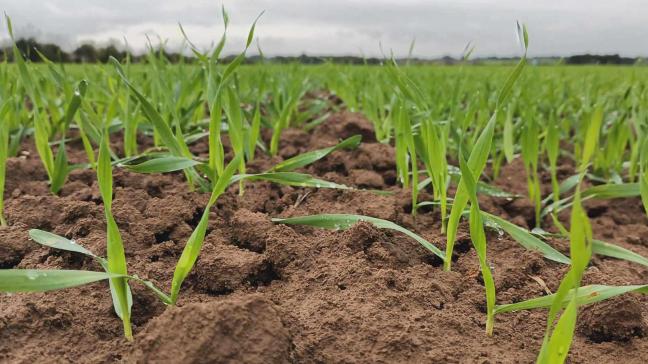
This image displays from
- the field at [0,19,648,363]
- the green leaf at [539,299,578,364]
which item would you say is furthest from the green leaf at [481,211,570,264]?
the green leaf at [539,299,578,364]

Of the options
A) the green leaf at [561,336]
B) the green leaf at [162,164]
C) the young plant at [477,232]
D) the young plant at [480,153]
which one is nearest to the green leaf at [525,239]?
the young plant at [480,153]

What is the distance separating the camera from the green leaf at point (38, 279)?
71cm

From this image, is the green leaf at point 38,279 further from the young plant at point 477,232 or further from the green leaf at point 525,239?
the green leaf at point 525,239

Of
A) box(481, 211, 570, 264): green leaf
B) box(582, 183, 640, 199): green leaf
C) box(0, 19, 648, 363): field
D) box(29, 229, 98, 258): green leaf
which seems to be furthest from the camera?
box(582, 183, 640, 199): green leaf

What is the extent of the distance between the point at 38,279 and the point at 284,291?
378mm

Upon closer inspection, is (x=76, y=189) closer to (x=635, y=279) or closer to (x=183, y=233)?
(x=183, y=233)

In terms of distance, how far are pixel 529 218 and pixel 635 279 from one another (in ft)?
1.40

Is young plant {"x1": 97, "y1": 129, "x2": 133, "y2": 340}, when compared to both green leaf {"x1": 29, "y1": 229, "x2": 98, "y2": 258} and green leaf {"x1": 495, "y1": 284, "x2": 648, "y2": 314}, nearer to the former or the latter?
green leaf {"x1": 29, "y1": 229, "x2": 98, "y2": 258}

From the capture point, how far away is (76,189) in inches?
58.5

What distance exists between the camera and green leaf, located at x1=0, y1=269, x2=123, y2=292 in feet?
2.33

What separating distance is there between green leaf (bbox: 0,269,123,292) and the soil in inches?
4.3

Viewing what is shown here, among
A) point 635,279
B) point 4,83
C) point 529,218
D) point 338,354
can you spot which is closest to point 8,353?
point 338,354

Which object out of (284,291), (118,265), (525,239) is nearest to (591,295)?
(525,239)

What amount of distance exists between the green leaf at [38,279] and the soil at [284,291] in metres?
0.11
